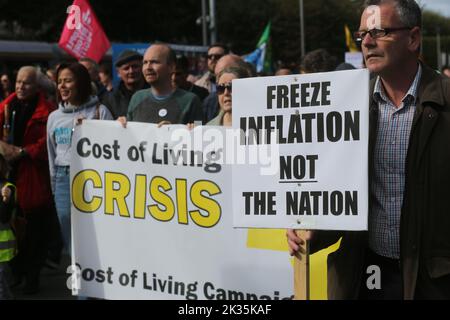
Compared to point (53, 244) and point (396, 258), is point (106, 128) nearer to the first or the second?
point (396, 258)

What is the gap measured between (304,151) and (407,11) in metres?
0.72

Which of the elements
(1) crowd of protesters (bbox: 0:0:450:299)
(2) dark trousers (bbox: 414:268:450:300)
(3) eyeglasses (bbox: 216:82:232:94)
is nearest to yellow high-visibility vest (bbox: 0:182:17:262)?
(1) crowd of protesters (bbox: 0:0:450:299)

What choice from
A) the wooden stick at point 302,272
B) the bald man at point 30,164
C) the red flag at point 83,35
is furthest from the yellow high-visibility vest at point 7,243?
the red flag at point 83,35

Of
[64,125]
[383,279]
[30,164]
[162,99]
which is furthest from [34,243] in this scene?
[383,279]

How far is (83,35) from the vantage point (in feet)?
33.3

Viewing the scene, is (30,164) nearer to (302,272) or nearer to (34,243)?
(34,243)

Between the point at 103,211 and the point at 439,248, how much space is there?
9.06ft

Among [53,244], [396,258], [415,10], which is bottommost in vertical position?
[53,244]

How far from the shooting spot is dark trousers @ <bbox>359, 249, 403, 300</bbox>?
3461 millimetres

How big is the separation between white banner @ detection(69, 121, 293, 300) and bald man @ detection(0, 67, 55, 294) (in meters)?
2.21

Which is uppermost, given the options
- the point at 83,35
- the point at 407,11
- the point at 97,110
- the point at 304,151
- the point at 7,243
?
the point at 83,35

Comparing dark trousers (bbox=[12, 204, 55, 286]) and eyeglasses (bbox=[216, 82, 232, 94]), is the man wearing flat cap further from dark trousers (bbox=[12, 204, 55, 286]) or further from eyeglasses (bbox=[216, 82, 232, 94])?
eyeglasses (bbox=[216, 82, 232, 94])
